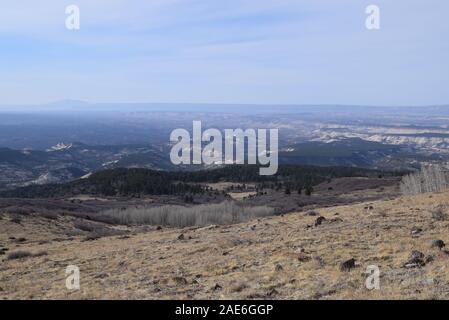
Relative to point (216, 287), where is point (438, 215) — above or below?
above

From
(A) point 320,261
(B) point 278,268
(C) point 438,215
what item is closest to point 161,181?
(C) point 438,215

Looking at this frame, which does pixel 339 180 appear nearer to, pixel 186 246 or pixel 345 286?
pixel 186 246

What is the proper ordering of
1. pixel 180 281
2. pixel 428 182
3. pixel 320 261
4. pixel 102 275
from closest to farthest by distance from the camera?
pixel 180 281 → pixel 320 261 → pixel 102 275 → pixel 428 182

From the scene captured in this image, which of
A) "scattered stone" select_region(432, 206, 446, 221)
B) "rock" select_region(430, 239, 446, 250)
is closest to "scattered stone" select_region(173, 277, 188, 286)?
"rock" select_region(430, 239, 446, 250)

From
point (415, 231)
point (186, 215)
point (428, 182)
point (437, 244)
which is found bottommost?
point (186, 215)

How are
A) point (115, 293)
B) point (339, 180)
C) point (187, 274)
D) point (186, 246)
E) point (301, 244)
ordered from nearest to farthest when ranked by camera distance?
point (115, 293) < point (187, 274) < point (301, 244) < point (186, 246) < point (339, 180)

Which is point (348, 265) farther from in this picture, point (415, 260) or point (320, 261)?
point (415, 260)
